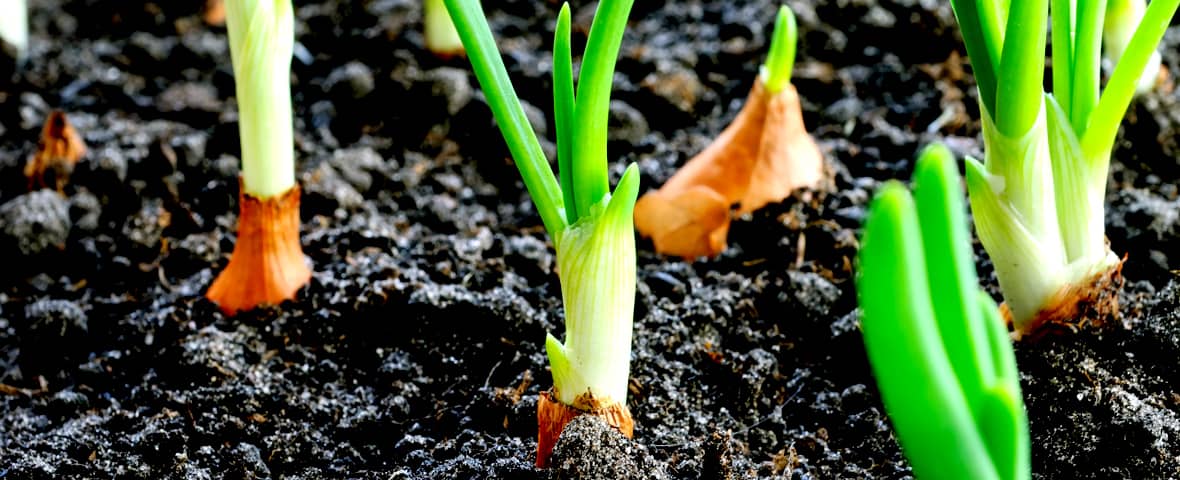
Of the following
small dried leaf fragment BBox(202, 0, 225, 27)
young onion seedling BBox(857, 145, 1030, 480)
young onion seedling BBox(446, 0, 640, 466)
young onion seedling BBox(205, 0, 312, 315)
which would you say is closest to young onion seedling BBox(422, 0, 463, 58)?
small dried leaf fragment BBox(202, 0, 225, 27)

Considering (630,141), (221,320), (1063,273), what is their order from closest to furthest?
(1063,273)
(221,320)
(630,141)

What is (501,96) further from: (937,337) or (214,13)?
(214,13)

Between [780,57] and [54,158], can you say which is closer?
[780,57]

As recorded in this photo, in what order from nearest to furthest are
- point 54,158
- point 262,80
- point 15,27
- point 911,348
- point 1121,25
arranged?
point 911,348 → point 262,80 → point 1121,25 → point 54,158 → point 15,27

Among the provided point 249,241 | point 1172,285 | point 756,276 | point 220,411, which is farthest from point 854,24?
point 220,411

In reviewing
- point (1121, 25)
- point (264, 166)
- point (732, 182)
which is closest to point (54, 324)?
point (264, 166)

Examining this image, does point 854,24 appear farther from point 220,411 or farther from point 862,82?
point 220,411
